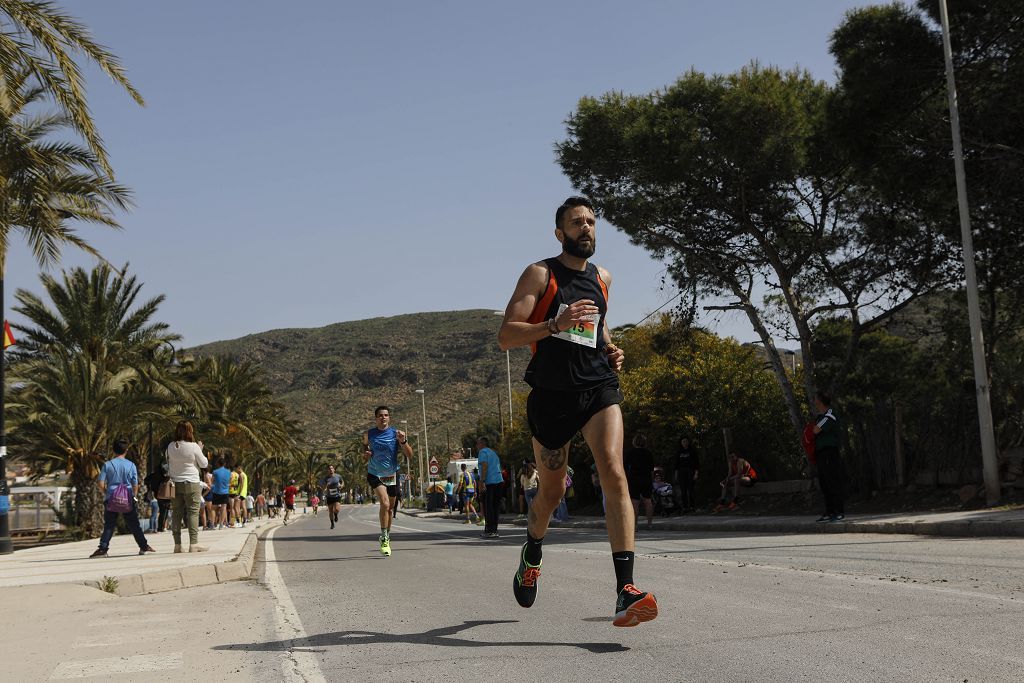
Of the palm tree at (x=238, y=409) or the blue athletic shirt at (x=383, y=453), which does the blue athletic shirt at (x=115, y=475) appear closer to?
the blue athletic shirt at (x=383, y=453)

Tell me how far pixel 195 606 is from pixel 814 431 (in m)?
10.1

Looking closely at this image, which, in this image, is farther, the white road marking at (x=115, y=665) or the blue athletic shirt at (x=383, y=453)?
the blue athletic shirt at (x=383, y=453)

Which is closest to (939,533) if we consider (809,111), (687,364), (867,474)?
(867,474)

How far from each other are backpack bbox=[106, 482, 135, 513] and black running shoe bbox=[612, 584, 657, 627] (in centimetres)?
1272

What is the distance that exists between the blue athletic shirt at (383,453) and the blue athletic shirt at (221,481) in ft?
46.2

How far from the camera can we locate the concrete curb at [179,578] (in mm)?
10297

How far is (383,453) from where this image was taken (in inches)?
524

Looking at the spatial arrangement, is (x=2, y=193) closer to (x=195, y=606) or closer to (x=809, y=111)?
(x=195, y=606)

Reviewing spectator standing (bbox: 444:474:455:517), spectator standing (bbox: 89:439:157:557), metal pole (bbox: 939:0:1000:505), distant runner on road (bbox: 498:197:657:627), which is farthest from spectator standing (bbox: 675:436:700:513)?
spectator standing (bbox: 444:474:455:517)

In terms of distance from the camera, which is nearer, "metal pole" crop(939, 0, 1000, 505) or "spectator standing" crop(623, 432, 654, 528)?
"metal pole" crop(939, 0, 1000, 505)

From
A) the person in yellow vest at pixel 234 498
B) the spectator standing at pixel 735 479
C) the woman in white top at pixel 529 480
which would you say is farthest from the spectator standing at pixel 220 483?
the spectator standing at pixel 735 479

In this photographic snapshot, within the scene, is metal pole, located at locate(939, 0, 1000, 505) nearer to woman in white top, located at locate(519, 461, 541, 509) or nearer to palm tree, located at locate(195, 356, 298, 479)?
woman in white top, located at locate(519, 461, 541, 509)

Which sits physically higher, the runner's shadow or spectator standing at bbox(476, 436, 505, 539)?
spectator standing at bbox(476, 436, 505, 539)

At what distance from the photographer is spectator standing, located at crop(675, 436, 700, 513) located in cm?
2216
